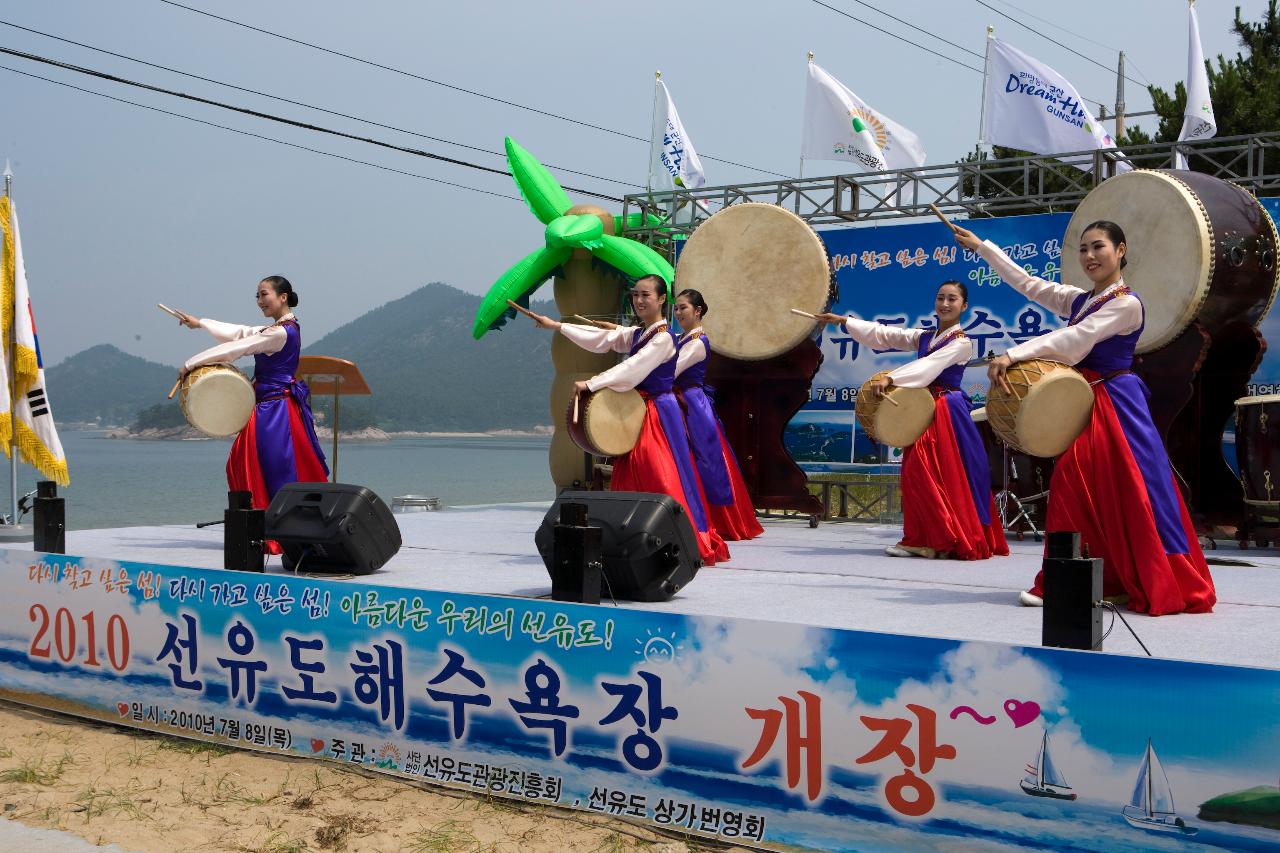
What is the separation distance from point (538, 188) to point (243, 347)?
4.39m

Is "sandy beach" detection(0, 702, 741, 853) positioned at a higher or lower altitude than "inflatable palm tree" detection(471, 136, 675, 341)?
lower

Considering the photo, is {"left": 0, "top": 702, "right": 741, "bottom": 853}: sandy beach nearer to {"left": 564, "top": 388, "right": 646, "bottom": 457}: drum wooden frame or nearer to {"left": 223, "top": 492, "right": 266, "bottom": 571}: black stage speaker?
{"left": 223, "top": 492, "right": 266, "bottom": 571}: black stage speaker

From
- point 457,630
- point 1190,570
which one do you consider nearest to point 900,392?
point 1190,570

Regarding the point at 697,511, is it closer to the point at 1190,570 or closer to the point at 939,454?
the point at 939,454

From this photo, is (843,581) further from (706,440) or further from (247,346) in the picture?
(247,346)

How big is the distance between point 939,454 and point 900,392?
0.34 meters

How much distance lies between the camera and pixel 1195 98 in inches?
344

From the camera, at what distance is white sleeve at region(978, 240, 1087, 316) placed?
3.96 m

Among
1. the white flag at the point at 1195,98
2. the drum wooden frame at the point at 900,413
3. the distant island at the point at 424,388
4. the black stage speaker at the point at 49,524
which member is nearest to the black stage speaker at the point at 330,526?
the black stage speaker at the point at 49,524

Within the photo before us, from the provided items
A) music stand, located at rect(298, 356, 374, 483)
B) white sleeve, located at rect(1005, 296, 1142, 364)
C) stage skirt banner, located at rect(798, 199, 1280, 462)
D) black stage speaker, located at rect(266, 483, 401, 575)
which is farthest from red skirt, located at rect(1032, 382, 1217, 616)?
music stand, located at rect(298, 356, 374, 483)

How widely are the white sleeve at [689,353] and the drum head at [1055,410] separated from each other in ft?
7.20

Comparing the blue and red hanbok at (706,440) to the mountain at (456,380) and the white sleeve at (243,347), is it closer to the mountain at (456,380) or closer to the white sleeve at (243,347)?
the white sleeve at (243,347)

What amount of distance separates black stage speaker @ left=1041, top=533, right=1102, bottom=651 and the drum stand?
4215 mm

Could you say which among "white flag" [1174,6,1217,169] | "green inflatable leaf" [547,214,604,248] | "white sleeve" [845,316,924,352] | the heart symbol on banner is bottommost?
the heart symbol on banner
